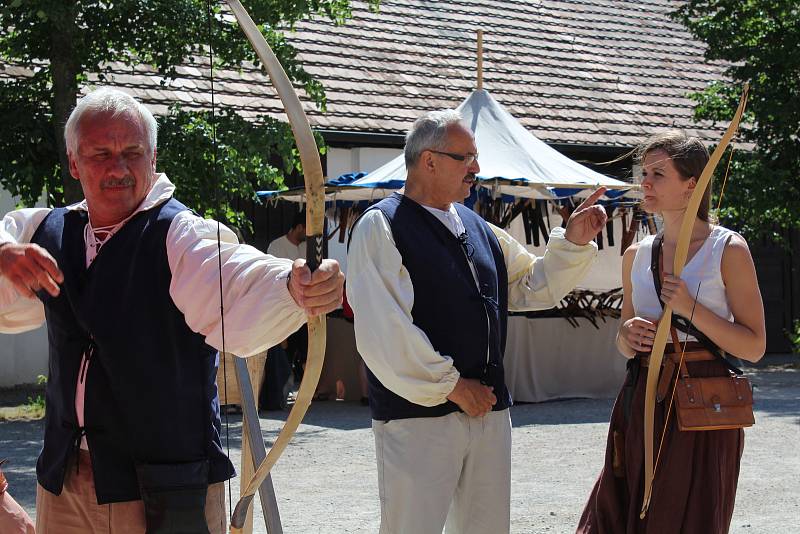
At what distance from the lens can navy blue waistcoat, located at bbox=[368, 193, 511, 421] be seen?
3.58 m

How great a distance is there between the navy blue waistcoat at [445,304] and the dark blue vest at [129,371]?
93 cm

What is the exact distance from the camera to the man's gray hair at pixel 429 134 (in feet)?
12.2

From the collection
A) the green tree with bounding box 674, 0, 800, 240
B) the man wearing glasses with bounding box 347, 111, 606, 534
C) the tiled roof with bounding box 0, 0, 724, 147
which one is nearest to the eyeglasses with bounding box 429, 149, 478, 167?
the man wearing glasses with bounding box 347, 111, 606, 534

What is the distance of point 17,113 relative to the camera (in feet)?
29.8

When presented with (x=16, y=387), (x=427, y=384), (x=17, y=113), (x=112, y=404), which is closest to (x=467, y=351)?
(x=427, y=384)

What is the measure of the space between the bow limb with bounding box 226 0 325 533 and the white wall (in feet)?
31.0

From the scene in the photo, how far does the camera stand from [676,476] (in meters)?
3.72

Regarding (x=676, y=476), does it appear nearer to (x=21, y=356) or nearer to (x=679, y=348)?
(x=679, y=348)

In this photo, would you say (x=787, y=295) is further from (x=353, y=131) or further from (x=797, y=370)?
(x=353, y=131)

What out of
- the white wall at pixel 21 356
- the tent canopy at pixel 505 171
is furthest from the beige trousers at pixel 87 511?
the white wall at pixel 21 356

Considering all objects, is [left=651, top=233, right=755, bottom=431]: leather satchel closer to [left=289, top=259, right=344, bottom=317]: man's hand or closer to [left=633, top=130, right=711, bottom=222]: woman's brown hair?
[left=633, top=130, right=711, bottom=222]: woman's brown hair

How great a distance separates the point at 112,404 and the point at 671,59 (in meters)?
15.6

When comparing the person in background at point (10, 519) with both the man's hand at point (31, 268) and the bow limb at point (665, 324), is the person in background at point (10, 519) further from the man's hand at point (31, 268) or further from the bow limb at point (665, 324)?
the bow limb at point (665, 324)

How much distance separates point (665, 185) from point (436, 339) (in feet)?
3.03
